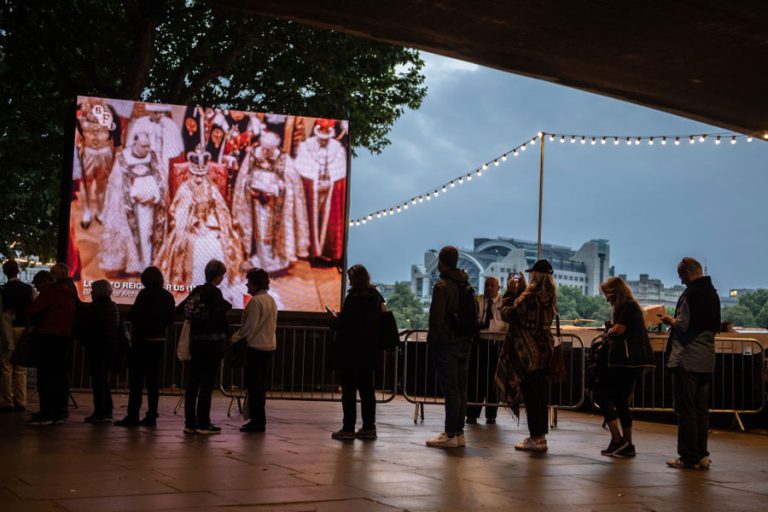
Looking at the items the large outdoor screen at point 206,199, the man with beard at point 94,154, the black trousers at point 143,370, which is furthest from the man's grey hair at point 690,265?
the man with beard at point 94,154

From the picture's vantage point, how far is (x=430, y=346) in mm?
9633

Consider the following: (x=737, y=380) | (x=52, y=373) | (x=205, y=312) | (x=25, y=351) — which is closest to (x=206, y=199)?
(x=25, y=351)

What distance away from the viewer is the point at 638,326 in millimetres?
9508

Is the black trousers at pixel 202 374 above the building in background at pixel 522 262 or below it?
below

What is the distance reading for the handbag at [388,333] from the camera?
10250 mm

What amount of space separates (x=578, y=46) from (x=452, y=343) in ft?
12.8

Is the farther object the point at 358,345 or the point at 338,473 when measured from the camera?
the point at 358,345

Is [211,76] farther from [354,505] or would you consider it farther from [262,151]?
[354,505]

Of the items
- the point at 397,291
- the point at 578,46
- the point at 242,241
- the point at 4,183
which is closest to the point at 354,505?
the point at 578,46

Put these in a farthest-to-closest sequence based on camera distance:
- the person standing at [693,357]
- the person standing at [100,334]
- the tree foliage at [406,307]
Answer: the tree foliage at [406,307] < the person standing at [100,334] < the person standing at [693,357]

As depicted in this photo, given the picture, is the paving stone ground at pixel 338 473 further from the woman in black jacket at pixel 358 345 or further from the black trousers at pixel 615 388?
the black trousers at pixel 615 388

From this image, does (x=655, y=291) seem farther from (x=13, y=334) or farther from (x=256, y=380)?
(x=256, y=380)

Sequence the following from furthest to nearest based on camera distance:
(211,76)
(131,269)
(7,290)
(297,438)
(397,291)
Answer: (397,291), (211,76), (131,269), (7,290), (297,438)

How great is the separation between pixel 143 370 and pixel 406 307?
27898 millimetres
